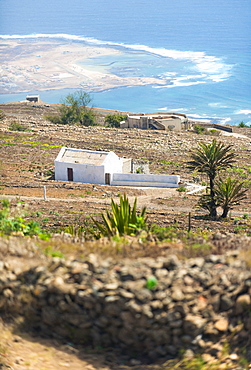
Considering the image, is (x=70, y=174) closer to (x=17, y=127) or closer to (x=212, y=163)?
(x=212, y=163)

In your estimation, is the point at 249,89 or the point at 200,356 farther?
the point at 249,89

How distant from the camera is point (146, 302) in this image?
7469mm

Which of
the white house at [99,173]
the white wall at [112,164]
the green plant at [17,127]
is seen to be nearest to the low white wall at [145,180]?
the white house at [99,173]

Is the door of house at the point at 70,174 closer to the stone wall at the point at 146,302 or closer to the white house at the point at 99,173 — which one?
the white house at the point at 99,173

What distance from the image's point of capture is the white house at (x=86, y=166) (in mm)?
34344

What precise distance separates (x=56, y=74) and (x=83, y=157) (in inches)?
5453

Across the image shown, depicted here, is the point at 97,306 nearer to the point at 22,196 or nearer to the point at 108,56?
the point at 22,196

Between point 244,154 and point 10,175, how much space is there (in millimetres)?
22458

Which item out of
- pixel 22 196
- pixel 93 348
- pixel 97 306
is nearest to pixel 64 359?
pixel 93 348

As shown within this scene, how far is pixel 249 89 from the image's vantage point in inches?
5448

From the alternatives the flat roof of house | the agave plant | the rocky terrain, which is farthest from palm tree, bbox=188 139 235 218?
the rocky terrain

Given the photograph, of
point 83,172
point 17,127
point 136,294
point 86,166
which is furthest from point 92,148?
point 136,294

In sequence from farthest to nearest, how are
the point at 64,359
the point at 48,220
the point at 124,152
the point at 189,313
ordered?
1. the point at 124,152
2. the point at 48,220
3. the point at 64,359
4. the point at 189,313

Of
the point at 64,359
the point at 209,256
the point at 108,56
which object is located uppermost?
the point at 108,56
